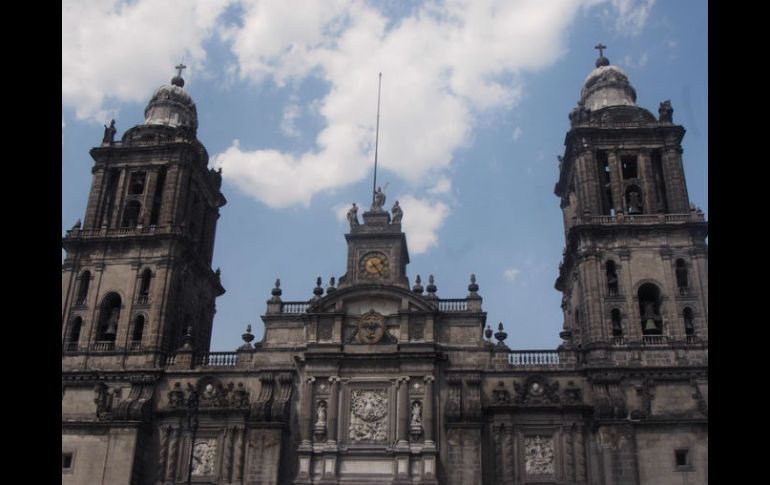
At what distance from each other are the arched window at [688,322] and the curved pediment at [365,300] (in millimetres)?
12458

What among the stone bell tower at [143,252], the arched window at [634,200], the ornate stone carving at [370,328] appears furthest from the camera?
the arched window at [634,200]

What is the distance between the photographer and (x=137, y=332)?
118ft

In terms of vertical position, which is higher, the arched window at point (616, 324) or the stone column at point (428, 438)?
the arched window at point (616, 324)

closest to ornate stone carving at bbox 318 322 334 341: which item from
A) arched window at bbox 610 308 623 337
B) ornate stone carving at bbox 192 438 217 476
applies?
ornate stone carving at bbox 192 438 217 476

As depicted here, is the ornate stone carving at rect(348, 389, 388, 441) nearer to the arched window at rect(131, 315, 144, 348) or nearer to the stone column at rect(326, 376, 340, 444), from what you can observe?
the stone column at rect(326, 376, 340, 444)

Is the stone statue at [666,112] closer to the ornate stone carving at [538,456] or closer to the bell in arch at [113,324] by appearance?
the ornate stone carving at [538,456]

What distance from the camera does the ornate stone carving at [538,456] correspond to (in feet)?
102

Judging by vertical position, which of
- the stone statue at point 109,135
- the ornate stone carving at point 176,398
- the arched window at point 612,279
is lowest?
the ornate stone carving at point 176,398

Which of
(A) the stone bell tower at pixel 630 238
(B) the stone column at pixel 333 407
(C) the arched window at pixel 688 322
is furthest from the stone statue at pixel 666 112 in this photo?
(B) the stone column at pixel 333 407

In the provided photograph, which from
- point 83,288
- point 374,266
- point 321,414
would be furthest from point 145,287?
point 374,266

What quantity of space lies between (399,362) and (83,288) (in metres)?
16.8

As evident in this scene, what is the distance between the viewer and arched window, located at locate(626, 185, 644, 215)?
3709 centimetres

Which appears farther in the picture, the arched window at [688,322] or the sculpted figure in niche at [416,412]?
the arched window at [688,322]

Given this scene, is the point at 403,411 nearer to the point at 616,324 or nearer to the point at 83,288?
the point at 616,324
